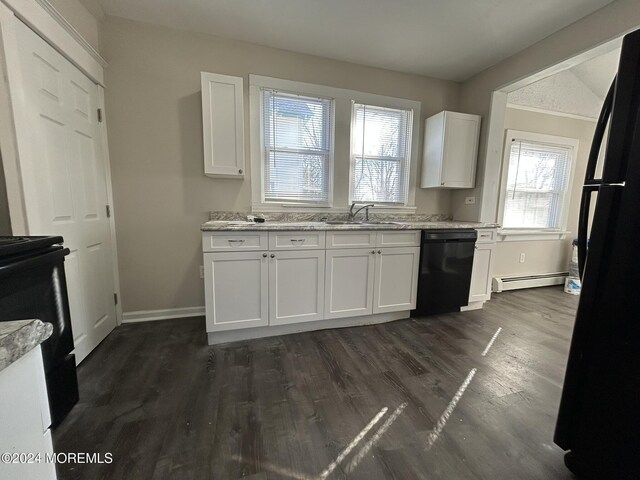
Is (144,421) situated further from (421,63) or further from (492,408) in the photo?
(421,63)

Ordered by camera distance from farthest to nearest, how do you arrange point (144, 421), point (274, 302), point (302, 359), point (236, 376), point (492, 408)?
point (274, 302) → point (302, 359) → point (236, 376) → point (492, 408) → point (144, 421)

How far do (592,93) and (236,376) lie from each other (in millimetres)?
5423

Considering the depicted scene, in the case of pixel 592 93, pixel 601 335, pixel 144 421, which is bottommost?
pixel 144 421

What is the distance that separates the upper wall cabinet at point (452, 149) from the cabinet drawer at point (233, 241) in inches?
82.5

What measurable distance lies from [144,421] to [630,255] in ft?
7.32

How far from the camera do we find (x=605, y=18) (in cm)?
202

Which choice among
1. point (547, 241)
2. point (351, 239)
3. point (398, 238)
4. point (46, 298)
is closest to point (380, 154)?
point (398, 238)

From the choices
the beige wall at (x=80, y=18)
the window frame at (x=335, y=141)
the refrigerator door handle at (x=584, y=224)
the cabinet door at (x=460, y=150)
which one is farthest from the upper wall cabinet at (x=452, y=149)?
the beige wall at (x=80, y=18)

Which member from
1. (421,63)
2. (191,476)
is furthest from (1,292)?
(421,63)

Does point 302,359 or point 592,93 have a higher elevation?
point 592,93

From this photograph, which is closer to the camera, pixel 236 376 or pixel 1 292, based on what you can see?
pixel 1 292

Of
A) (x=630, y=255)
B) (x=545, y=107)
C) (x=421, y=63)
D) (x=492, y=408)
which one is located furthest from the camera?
(x=545, y=107)

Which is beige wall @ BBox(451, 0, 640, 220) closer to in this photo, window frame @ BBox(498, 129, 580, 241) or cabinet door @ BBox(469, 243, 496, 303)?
cabinet door @ BBox(469, 243, 496, 303)

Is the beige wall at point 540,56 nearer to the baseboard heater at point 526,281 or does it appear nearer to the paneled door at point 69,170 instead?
the baseboard heater at point 526,281
